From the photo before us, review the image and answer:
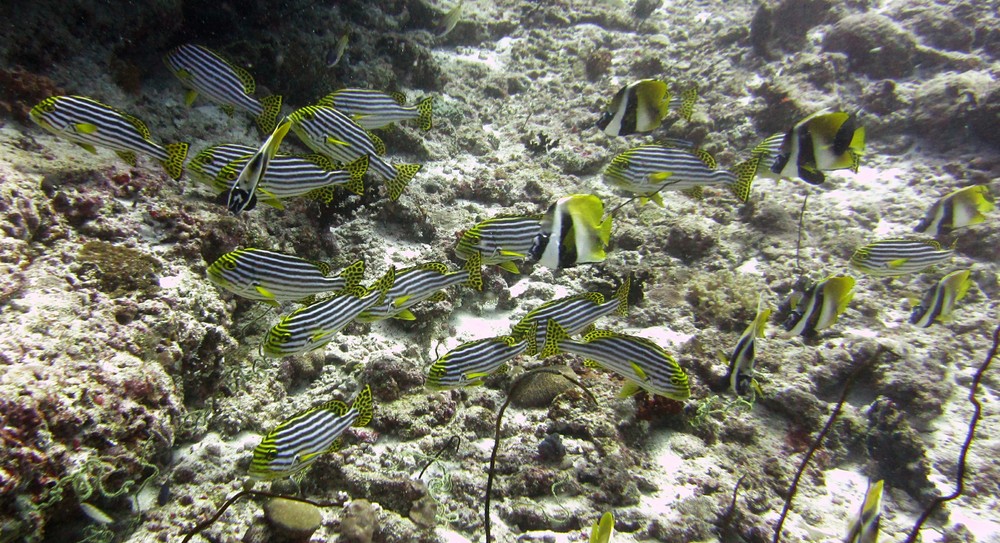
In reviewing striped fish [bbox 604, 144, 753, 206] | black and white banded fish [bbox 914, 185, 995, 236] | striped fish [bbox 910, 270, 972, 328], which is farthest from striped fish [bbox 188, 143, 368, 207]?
black and white banded fish [bbox 914, 185, 995, 236]

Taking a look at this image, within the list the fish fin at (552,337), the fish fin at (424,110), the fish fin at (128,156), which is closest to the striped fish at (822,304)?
the fish fin at (552,337)

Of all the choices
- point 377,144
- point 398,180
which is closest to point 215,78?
point 377,144

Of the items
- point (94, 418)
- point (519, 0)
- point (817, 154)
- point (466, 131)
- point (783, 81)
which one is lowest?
point (94, 418)

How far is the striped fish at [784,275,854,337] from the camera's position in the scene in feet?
14.2

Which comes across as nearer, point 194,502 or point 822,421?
point 194,502

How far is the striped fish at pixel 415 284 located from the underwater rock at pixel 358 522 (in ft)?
4.70

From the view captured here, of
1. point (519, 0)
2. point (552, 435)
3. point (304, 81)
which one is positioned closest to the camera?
point (552, 435)

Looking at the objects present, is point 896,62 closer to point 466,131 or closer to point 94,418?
point 466,131

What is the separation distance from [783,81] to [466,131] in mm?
7911

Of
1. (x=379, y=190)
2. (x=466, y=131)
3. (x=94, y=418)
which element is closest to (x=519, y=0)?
(x=466, y=131)

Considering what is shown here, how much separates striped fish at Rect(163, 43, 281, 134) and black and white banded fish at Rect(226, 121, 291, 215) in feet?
6.11

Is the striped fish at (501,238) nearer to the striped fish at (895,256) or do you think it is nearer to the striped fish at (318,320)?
the striped fish at (318,320)

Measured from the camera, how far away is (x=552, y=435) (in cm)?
431

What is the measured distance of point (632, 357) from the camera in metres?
3.74
